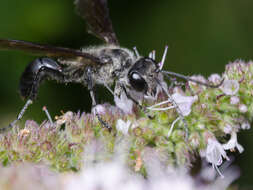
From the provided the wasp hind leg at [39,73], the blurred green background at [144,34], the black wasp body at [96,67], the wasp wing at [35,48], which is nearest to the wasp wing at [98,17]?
the black wasp body at [96,67]

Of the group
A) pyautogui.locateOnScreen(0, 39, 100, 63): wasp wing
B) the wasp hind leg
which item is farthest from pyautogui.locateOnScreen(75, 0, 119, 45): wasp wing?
pyautogui.locateOnScreen(0, 39, 100, 63): wasp wing

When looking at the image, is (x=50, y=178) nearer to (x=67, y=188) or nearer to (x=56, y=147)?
(x=67, y=188)

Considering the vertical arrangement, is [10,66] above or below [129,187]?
above

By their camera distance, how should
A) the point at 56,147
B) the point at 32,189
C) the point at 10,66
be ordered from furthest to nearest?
the point at 10,66 → the point at 56,147 → the point at 32,189

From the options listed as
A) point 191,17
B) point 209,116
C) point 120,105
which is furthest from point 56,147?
point 191,17

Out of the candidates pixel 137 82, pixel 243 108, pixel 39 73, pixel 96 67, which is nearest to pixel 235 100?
pixel 243 108

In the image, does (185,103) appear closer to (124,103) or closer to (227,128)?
(227,128)

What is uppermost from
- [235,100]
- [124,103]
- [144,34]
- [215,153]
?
[144,34]
